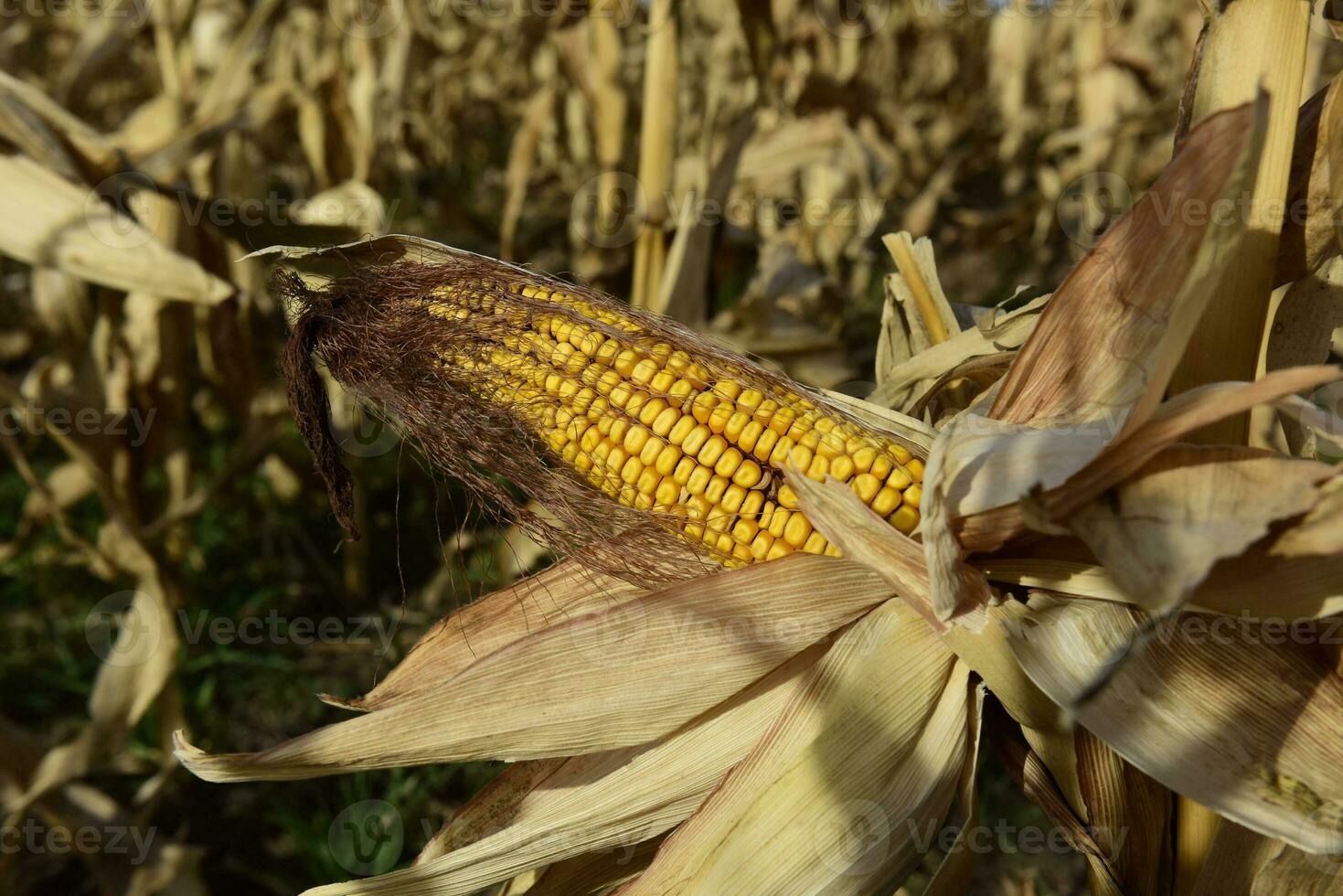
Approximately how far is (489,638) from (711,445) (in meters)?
0.41

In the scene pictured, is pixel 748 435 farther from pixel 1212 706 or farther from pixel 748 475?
pixel 1212 706

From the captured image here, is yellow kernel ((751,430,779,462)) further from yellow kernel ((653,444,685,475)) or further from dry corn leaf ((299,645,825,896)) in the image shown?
dry corn leaf ((299,645,825,896))

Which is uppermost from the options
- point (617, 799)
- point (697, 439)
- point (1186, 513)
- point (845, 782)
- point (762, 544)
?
point (1186, 513)

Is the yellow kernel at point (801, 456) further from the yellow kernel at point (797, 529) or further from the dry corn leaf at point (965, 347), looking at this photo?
the dry corn leaf at point (965, 347)

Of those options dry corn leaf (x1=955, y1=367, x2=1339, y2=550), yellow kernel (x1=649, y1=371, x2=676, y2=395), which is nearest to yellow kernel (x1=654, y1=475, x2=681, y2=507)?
yellow kernel (x1=649, y1=371, x2=676, y2=395)

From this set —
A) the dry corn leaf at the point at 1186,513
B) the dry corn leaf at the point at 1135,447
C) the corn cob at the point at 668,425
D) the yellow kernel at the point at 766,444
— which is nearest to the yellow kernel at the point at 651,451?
the corn cob at the point at 668,425

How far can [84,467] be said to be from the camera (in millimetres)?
2387

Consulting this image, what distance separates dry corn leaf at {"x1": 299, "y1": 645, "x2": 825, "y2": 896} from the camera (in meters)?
1.11

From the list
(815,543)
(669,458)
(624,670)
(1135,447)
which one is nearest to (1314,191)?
(1135,447)

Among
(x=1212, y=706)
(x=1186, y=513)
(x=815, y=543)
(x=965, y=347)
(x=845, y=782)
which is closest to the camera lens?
(x=1186, y=513)

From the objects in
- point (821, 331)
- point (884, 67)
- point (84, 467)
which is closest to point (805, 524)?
point (821, 331)

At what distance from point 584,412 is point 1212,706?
756 mm

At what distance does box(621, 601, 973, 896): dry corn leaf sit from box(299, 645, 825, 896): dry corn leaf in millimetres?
53

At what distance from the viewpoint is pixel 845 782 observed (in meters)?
1.00
